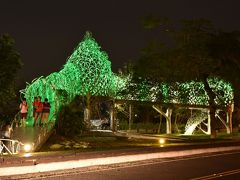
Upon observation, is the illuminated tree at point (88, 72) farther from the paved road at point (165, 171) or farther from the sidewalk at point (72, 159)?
the paved road at point (165, 171)

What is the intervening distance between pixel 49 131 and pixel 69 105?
345 cm

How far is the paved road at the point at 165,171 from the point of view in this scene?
13.8 meters

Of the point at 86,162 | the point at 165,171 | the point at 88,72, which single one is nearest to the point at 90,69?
the point at 88,72

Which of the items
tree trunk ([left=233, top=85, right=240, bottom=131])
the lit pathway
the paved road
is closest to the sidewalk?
the lit pathway

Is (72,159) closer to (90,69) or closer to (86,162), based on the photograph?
(86,162)

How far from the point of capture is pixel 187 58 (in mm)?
35438

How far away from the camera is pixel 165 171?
1538cm

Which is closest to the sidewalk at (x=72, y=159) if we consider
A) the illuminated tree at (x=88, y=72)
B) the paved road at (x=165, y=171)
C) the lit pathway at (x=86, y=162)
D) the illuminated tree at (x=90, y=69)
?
the lit pathway at (x=86, y=162)

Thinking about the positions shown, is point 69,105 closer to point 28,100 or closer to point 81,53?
point 28,100

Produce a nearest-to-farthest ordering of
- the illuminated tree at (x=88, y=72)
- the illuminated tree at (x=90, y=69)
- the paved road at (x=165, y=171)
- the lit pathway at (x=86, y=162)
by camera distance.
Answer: the paved road at (x=165, y=171) → the lit pathway at (x=86, y=162) → the illuminated tree at (x=88, y=72) → the illuminated tree at (x=90, y=69)

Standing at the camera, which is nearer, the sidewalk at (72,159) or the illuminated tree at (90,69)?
the sidewalk at (72,159)

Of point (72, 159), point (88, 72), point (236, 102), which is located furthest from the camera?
point (236, 102)

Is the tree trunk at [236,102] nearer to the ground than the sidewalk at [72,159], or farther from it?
farther from it

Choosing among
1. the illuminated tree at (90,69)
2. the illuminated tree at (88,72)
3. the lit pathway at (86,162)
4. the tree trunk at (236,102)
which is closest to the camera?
the lit pathway at (86,162)
